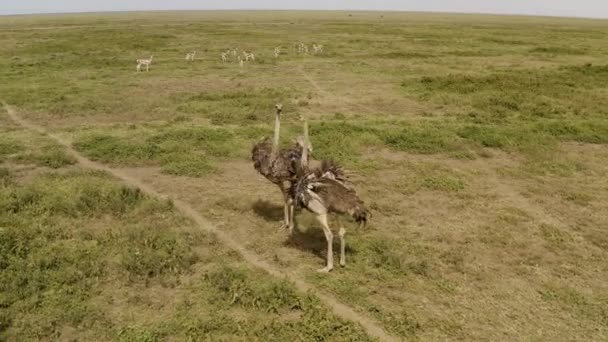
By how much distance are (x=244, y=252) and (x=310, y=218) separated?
85.6 inches

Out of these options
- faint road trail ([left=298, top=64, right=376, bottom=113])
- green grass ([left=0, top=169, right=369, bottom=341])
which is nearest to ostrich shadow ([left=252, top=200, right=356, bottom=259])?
green grass ([left=0, top=169, right=369, bottom=341])

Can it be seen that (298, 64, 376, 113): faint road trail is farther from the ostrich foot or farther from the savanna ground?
the ostrich foot

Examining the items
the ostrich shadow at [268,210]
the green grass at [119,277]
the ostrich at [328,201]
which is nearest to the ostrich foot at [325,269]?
the ostrich at [328,201]

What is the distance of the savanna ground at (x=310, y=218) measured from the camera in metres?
7.90

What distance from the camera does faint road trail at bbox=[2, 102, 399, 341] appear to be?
779 centimetres

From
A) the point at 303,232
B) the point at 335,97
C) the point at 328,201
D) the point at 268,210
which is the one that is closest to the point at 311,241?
the point at 303,232

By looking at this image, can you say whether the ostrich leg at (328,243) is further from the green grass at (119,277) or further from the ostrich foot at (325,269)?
the green grass at (119,277)

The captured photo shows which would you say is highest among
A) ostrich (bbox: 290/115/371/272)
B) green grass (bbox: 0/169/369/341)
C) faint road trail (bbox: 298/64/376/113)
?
faint road trail (bbox: 298/64/376/113)

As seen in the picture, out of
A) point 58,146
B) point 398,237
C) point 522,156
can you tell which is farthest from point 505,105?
point 58,146

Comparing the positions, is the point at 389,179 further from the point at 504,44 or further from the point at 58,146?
the point at 504,44

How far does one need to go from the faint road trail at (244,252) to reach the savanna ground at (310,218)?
15 centimetres

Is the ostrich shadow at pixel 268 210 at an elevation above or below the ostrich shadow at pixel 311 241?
above

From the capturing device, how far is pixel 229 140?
1667 centimetres

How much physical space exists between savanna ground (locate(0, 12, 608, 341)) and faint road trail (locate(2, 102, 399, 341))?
0.50 ft
